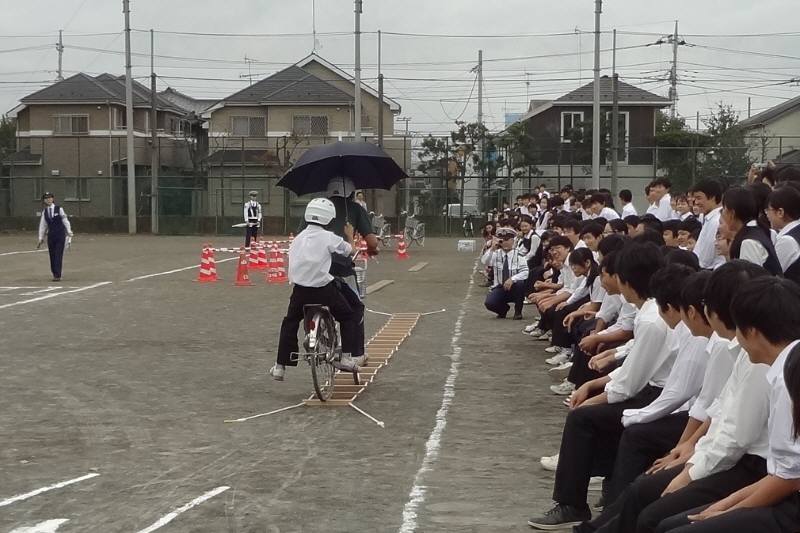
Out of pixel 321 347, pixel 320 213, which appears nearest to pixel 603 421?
pixel 321 347

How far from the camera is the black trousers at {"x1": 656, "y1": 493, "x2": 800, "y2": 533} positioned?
386 centimetres

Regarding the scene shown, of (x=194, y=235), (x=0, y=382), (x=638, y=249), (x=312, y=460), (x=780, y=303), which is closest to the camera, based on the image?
(x=780, y=303)

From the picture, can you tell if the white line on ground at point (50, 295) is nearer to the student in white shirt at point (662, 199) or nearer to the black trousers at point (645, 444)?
the student in white shirt at point (662, 199)

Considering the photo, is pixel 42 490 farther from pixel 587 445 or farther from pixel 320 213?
pixel 320 213

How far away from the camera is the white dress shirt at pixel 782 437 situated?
12.6 ft

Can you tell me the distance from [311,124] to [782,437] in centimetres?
5328

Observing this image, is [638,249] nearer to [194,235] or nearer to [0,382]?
[0,382]

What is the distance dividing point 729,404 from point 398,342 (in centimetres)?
904

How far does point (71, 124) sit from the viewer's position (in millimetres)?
57844

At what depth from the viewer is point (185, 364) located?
11641mm

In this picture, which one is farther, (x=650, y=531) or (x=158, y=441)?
(x=158, y=441)

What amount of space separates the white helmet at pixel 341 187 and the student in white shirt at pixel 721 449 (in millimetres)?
6382

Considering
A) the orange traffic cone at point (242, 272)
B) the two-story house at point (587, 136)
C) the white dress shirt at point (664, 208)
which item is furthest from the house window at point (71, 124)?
the white dress shirt at point (664, 208)

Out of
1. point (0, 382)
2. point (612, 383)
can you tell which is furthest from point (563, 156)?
point (612, 383)
